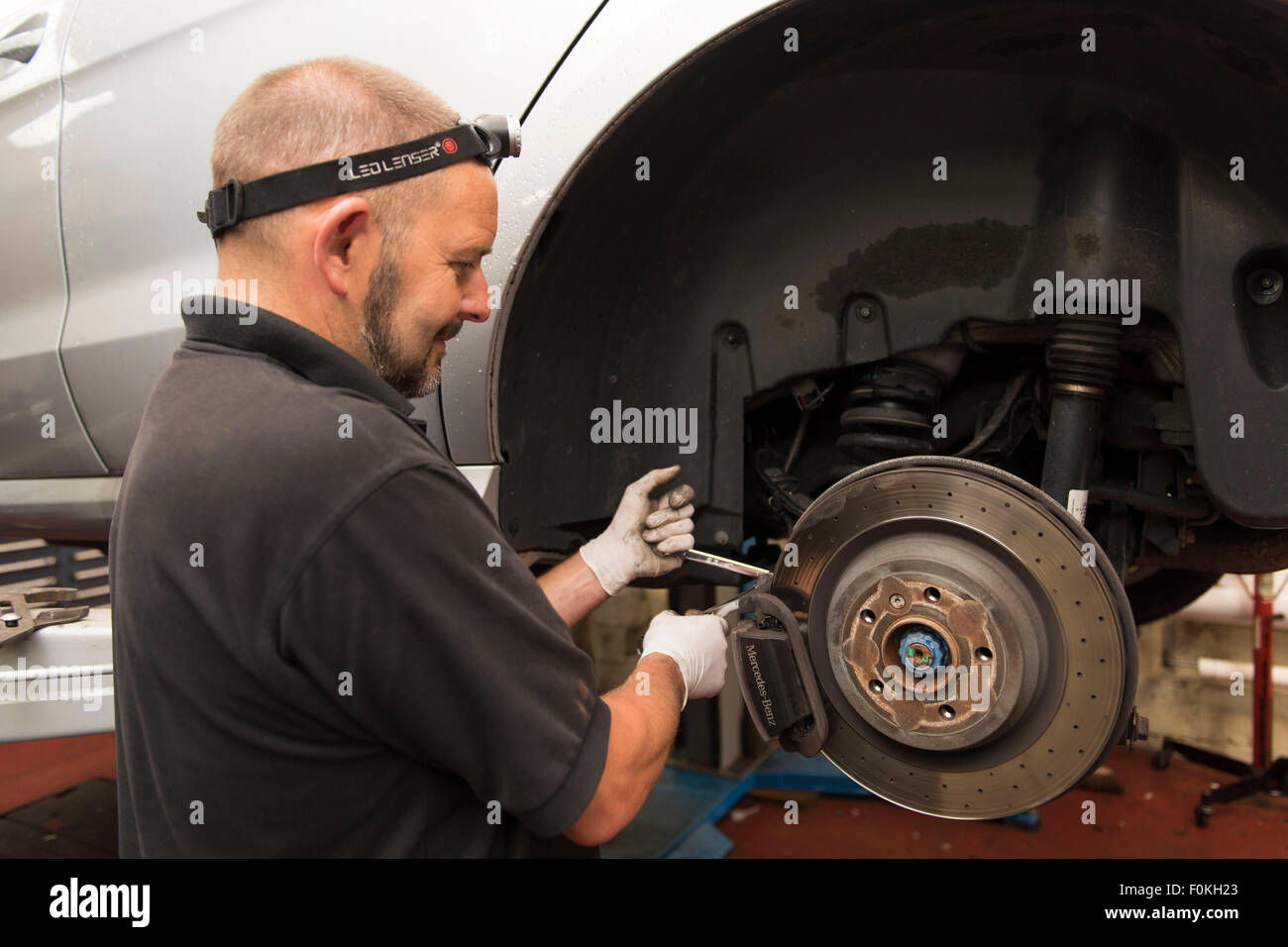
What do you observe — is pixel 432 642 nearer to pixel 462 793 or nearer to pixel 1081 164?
pixel 462 793

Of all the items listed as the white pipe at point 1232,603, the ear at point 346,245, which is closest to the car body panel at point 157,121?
the ear at point 346,245

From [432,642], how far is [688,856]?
1885 millimetres

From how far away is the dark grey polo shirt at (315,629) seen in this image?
69 cm

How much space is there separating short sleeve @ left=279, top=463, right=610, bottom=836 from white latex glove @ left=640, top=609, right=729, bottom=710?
0.34 m

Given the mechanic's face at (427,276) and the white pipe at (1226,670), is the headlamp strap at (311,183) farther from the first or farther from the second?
the white pipe at (1226,670)

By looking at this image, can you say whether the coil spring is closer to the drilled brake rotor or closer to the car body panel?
the drilled brake rotor

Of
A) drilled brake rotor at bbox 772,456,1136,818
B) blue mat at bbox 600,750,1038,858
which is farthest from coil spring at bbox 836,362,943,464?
blue mat at bbox 600,750,1038,858

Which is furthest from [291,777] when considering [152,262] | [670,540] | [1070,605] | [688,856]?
[688,856]

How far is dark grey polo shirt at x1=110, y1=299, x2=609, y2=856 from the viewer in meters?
0.69

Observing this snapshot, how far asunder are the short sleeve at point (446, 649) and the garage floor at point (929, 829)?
1874 mm

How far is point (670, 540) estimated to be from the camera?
1.31m

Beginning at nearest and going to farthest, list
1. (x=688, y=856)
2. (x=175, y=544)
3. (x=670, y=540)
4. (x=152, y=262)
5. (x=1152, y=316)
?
(x=175, y=544) → (x=1152, y=316) → (x=670, y=540) → (x=152, y=262) → (x=688, y=856)

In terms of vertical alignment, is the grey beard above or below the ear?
below

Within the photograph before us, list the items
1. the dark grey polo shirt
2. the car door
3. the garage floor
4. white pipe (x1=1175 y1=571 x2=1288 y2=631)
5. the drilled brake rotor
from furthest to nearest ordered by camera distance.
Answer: white pipe (x1=1175 y1=571 x2=1288 y2=631) < the garage floor < the car door < the drilled brake rotor < the dark grey polo shirt
